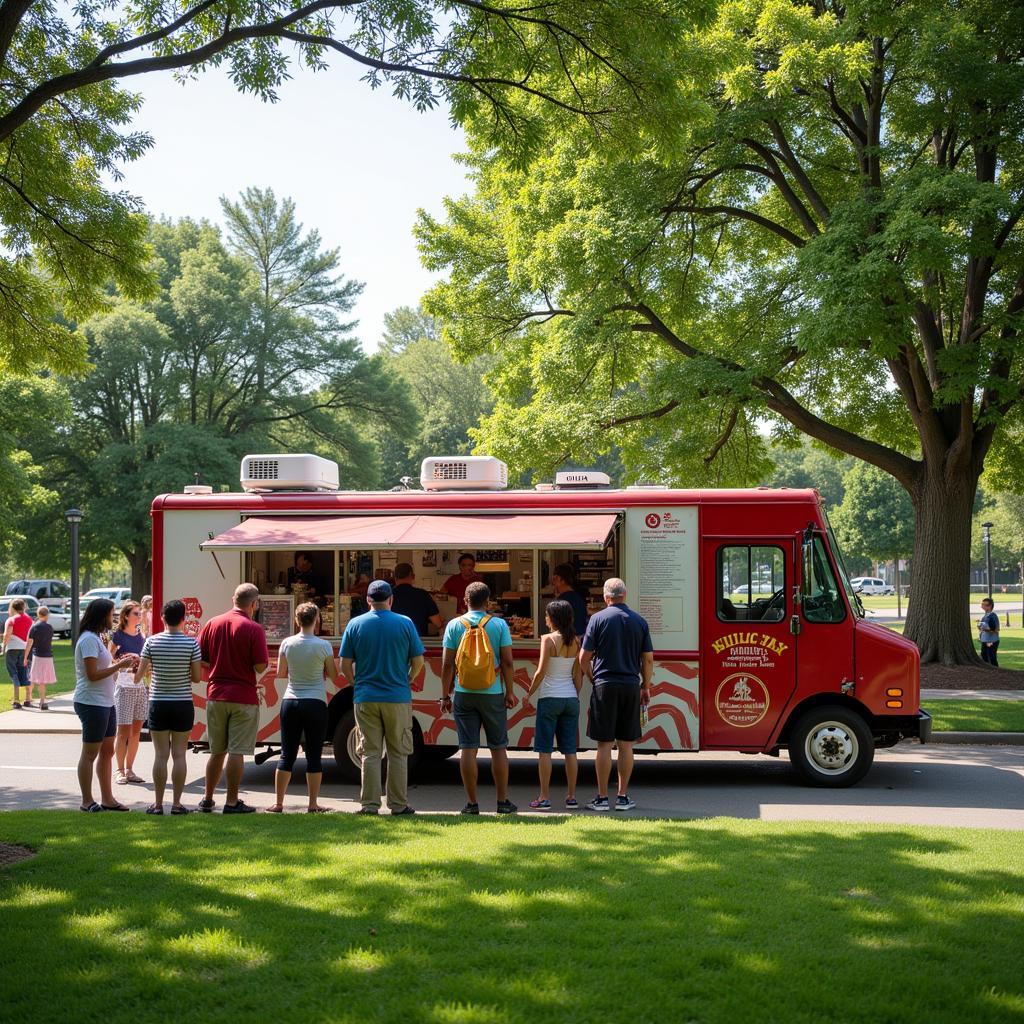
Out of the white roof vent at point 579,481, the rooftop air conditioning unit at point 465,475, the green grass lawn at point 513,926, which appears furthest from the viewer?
the rooftop air conditioning unit at point 465,475

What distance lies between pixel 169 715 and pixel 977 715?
11325mm

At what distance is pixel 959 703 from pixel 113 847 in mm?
13073

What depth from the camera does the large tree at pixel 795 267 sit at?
53.7 ft

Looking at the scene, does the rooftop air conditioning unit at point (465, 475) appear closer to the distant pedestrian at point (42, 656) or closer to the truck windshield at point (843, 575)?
the truck windshield at point (843, 575)

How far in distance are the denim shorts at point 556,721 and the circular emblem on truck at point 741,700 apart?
6.24 ft

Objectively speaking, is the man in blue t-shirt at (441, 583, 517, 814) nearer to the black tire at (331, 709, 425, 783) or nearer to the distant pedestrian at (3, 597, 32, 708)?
the black tire at (331, 709, 425, 783)

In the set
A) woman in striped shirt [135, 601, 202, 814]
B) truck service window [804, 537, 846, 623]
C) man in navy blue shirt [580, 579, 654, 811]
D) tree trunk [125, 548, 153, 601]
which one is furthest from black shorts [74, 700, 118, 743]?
tree trunk [125, 548, 153, 601]

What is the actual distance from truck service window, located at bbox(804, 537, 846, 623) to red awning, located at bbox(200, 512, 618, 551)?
208 centimetres

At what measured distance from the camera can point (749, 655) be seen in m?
10.9

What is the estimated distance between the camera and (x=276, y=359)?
1633 inches

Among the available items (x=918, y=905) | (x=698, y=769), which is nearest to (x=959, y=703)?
(x=698, y=769)

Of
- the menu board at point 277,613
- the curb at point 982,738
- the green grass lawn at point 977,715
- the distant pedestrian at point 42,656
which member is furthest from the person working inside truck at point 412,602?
the distant pedestrian at point 42,656

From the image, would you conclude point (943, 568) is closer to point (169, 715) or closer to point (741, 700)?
point (741, 700)

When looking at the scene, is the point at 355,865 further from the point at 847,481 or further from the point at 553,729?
the point at 847,481
